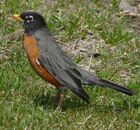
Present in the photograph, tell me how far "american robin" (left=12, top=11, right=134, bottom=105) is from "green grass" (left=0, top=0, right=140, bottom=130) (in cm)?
27

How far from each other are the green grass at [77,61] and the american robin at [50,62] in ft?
0.87

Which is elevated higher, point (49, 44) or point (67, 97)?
point (49, 44)

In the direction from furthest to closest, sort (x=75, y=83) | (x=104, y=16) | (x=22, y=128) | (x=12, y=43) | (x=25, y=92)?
(x=104, y=16), (x=12, y=43), (x=25, y=92), (x=75, y=83), (x=22, y=128)

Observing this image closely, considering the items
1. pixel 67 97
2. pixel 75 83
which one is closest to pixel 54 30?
pixel 67 97

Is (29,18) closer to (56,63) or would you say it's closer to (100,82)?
(56,63)

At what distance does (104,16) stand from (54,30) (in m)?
0.77

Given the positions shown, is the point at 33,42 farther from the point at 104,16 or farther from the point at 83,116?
the point at 104,16

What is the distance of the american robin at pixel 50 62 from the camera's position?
23.3 ft

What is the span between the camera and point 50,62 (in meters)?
7.18

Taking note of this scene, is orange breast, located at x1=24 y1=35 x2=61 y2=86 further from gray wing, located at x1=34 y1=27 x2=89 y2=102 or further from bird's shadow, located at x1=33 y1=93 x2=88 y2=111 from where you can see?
bird's shadow, located at x1=33 y1=93 x2=88 y2=111

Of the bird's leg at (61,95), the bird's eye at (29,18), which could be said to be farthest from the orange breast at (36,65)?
the bird's eye at (29,18)

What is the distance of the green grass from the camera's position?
22.4 feet

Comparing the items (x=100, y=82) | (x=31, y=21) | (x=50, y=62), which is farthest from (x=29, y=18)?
(x=100, y=82)

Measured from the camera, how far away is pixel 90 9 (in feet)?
30.5
